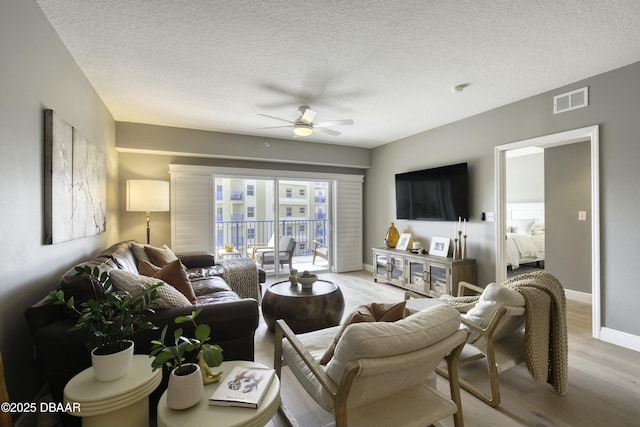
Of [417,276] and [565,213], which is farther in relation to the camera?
[417,276]

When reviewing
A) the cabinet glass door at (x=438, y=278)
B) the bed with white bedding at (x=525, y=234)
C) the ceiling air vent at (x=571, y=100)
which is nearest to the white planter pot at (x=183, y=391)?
the cabinet glass door at (x=438, y=278)

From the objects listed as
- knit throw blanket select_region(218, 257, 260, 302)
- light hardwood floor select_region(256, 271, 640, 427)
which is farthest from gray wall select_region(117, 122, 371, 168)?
light hardwood floor select_region(256, 271, 640, 427)

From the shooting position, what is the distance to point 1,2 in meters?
1.45

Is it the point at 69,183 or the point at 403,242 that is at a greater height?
the point at 69,183

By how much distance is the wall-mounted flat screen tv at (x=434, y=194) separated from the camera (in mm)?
4152

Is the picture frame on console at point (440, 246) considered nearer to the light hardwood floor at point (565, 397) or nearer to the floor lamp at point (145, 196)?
the light hardwood floor at point (565, 397)

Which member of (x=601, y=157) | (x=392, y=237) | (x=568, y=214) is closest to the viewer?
(x=601, y=157)

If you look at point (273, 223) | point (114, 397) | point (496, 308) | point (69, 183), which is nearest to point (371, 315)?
point (496, 308)

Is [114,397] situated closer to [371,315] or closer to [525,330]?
[371,315]

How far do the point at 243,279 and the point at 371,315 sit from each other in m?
2.50

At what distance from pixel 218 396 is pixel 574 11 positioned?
3.03 metres

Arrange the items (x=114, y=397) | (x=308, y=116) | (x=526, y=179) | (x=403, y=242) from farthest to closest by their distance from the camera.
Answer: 1. (x=526, y=179)
2. (x=403, y=242)
3. (x=308, y=116)
4. (x=114, y=397)

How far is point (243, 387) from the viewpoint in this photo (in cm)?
127

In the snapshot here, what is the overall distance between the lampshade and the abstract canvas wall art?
2.28 feet
